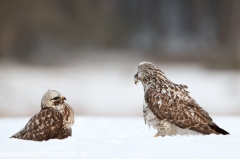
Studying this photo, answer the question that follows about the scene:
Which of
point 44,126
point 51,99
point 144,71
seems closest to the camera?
point 44,126

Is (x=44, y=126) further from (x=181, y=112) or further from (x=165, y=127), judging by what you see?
(x=181, y=112)

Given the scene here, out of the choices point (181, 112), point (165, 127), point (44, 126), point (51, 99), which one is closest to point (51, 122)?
point (44, 126)

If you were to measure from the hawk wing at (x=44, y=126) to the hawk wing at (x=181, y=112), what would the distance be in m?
0.68

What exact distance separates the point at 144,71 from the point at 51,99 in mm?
759

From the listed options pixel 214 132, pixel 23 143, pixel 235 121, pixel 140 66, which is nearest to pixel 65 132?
pixel 23 143

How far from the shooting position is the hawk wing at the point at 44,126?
2.62m

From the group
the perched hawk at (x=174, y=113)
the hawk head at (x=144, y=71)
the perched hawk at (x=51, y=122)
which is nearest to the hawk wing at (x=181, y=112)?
the perched hawk at (x=174, y=113)

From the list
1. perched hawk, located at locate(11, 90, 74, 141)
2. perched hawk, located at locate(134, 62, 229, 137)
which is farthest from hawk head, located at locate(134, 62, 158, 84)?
perched hawk, located at locate(11, 90, 74, 141)

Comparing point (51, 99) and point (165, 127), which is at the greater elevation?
point (51, 99)

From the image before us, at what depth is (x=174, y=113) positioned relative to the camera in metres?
2.64

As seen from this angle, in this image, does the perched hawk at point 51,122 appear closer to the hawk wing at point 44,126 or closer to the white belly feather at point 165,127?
the hawk wing at point 44,126

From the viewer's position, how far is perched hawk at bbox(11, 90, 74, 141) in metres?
2.63

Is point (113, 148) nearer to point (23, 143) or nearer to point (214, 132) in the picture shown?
point (23, 143)

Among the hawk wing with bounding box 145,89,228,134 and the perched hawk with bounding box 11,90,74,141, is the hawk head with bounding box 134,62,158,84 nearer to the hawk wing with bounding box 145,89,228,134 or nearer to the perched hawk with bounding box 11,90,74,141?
the hawk wing with bounding box 145,89,228,134
